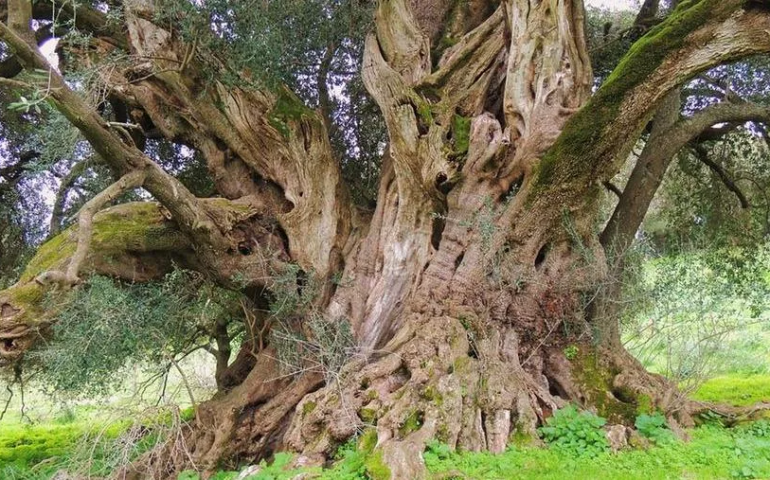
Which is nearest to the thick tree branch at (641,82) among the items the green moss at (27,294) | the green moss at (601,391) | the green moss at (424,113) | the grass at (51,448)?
the green moss at (424,113)

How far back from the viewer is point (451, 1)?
9.05m

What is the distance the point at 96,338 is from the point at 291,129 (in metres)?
3.56

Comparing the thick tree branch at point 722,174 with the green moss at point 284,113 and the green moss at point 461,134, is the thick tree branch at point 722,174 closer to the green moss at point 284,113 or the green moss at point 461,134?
the green moss at point 461,134

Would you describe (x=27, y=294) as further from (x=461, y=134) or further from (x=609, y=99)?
(x=609, y=99)

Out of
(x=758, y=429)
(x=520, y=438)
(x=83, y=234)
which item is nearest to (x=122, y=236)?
(x=83, y=234)

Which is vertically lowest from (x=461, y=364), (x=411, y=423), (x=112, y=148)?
(x=411, y=423)

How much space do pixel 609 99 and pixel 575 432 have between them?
3.25 meters

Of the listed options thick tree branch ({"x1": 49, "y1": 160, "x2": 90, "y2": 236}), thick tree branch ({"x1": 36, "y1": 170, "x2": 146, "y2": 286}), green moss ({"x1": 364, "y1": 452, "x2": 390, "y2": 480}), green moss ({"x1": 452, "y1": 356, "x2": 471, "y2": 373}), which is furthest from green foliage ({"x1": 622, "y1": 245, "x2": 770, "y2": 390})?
thick tree branch ({"x1": 49, "y1": 160, "x2": 90, "y2": 236})

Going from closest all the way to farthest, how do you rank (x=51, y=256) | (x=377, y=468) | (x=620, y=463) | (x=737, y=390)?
(x=377, y=468) < (x=620, y=463) < (x=51, y=256) < (x=737, y=390)

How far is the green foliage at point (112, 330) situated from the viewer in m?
5.75

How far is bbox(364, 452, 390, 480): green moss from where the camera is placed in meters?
4.27

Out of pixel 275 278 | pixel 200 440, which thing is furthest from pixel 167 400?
pixel 275 278

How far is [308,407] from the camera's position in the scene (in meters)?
5.67

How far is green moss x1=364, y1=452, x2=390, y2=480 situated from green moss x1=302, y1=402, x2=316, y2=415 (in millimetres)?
Answer: 1226
